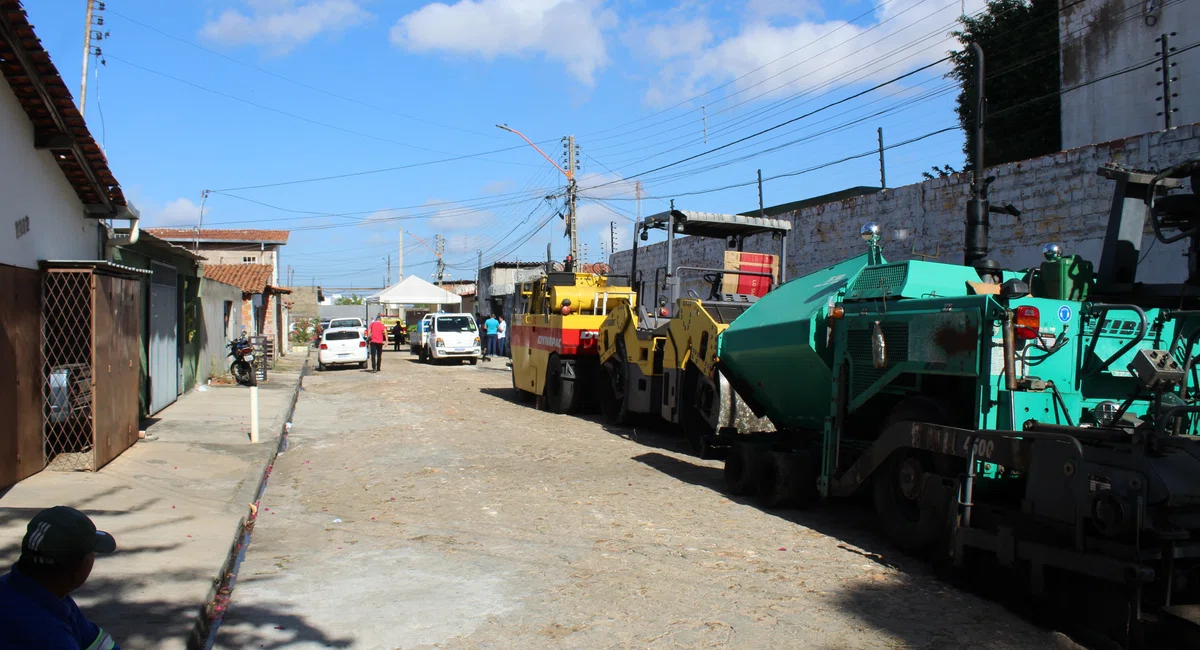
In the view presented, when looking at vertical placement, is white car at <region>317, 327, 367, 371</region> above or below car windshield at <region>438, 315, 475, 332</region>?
below

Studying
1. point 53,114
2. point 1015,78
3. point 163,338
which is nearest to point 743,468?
point 53,114

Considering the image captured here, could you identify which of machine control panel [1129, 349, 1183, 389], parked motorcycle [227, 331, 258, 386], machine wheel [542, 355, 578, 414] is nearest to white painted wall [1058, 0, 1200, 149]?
machine wheel [542, 355, 578, 414]

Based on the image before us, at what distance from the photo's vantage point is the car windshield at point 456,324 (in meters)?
29.4

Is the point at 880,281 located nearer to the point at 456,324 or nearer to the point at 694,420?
the point at 694,420

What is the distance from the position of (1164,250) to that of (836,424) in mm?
5672

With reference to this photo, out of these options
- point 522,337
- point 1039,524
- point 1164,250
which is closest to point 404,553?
point 1039,524

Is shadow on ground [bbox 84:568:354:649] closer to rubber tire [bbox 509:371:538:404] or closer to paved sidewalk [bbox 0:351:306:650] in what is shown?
paved sidewalk [bbox 0:351:306:650]

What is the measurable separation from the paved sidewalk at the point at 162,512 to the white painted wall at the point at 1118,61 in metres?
17.5

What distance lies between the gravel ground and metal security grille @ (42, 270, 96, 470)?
6.22 feet

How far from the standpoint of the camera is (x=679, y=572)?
6020 mm

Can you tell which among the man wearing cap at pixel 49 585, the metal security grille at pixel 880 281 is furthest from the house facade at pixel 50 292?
the metal security grille at pixel 880 281

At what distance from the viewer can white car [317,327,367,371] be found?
91.3 feet

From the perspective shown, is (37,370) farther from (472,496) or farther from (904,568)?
(904,568)

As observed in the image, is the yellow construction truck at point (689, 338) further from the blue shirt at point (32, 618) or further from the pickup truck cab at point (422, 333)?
the pickup truck cab at point (422, 333)
